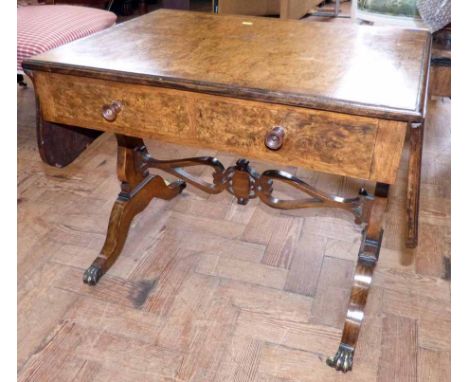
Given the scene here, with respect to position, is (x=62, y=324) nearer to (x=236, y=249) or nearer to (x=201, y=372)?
(x=201, y=372)

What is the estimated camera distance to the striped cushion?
1925 mm

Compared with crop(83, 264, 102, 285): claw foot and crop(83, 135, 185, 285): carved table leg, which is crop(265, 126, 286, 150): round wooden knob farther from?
crop(83, 264, 102, 285): claw foot

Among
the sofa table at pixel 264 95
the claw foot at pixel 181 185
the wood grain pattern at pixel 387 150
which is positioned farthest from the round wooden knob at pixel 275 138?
the claw foot at pixel 181 185

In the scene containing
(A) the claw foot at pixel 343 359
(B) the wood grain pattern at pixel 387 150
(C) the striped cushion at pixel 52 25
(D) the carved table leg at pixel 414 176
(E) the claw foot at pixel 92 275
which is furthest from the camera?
(C) the striped cushion at pixel 52 25

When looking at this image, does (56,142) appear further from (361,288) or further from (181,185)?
(361,288)

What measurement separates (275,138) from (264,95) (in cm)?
10

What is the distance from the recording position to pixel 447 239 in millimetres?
1714

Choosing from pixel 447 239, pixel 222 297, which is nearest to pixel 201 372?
pixel 222 297

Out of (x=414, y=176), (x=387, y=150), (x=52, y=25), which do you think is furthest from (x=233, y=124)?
(x=52, y=25)

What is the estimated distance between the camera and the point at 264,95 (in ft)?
3.15

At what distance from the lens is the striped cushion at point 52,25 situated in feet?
6.31

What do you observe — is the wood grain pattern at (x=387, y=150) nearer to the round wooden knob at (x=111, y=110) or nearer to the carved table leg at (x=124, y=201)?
the round wooden knob at (x=111, y=110)

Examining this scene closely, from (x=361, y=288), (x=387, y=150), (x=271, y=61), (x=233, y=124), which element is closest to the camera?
(x=387, y=150)

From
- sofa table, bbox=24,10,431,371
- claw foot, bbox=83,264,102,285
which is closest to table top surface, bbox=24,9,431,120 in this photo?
sofa table, bbox=24,10,431,371
